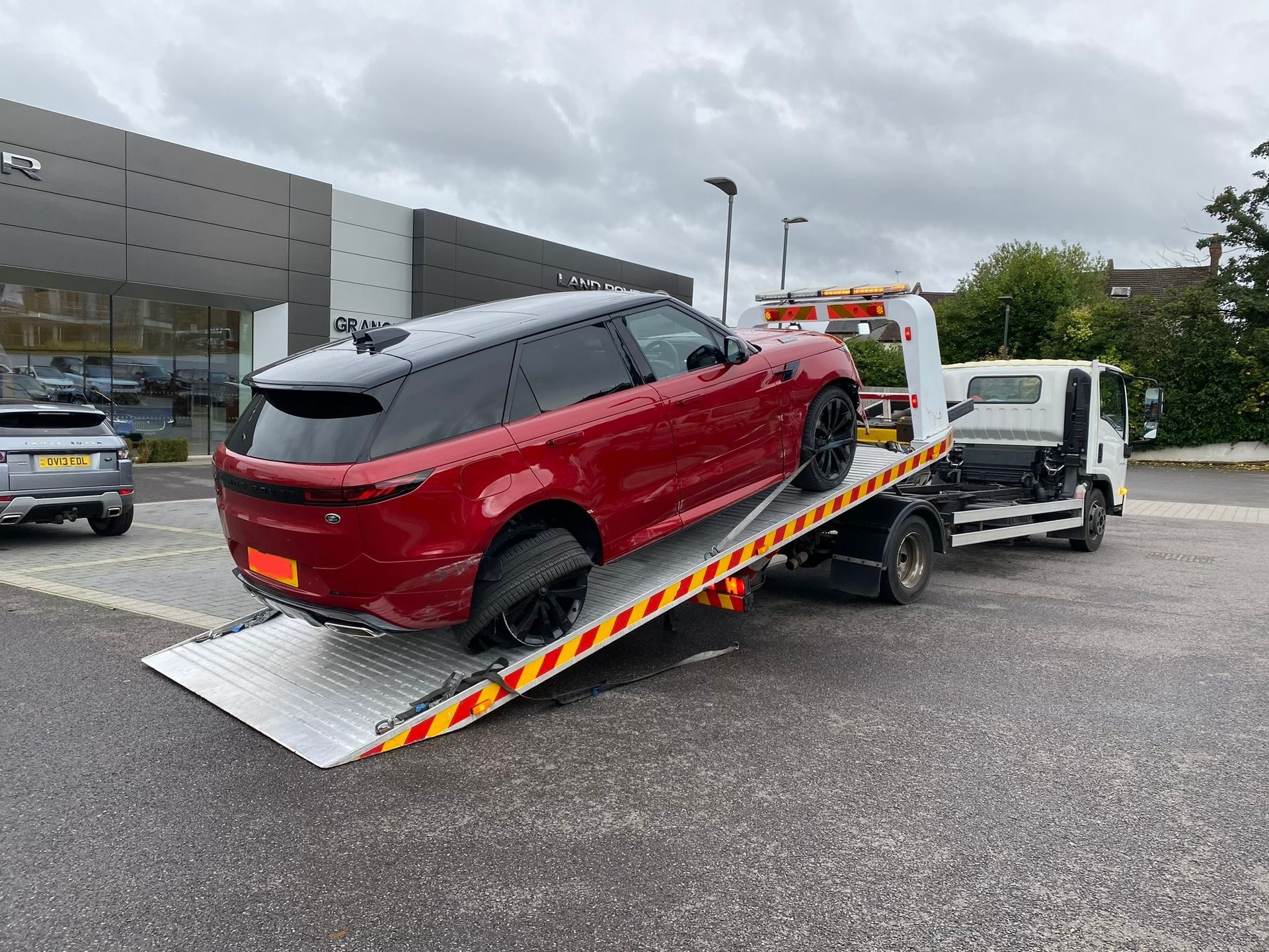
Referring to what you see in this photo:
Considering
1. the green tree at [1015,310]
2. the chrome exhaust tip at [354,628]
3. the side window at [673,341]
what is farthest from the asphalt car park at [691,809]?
the green tree at [1015,310]

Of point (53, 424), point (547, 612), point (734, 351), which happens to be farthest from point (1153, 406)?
point (53, 424)

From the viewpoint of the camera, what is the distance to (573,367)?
4.63m

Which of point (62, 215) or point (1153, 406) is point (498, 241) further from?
point (1153, 406)

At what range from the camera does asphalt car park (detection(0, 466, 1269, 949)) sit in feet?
9.17

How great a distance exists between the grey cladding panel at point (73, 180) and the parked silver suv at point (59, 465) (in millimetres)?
10982

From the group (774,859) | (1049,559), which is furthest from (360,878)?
(1049,559)

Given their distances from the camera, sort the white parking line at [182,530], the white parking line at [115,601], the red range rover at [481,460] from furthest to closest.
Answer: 1. the white parking line at [182,530]
2. the white parking line at [115,601]
3. the red range rover at [481,460]

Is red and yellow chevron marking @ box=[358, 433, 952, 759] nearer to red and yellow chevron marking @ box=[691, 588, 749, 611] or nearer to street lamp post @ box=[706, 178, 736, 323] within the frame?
red and yellow chevron marking @ box=[691, 588, 749, 611]

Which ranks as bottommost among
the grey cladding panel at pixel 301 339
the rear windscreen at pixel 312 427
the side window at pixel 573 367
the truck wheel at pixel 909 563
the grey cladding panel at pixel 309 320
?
the truck wheel at pixel 909 563

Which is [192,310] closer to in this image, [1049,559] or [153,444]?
[153,444]

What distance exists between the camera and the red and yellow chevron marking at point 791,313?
7.90 m

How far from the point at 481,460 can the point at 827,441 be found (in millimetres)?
3022

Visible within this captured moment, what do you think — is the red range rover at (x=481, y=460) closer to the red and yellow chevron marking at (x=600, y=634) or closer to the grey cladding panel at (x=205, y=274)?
the red and yellow chevron marking at (x=600, y=634)

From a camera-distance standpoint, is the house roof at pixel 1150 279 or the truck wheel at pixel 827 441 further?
the house roof at pixel 1150 279
